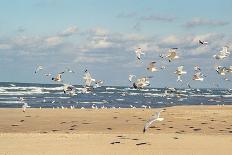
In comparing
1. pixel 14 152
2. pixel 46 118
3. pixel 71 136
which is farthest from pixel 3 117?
pixel 14 152

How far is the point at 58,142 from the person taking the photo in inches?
923

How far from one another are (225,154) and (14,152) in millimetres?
8046

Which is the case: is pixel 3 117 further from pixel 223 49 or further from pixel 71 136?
pixel 223 49

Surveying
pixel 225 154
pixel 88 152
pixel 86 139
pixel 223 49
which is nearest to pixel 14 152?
pixel 88 152

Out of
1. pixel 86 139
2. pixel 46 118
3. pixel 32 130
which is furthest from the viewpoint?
pixel 46 118

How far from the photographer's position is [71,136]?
25703 mm

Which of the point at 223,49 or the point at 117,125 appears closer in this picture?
the point at 223,49

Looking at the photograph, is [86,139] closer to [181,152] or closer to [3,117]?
[181,152]

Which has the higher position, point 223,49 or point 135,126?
point 223,49

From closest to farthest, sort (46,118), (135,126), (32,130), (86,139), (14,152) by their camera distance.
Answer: (14,152), (86,139), (32,130), (135,126), (46,118)

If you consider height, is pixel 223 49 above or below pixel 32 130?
above

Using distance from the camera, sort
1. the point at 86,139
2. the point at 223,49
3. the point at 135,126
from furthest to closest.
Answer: the point at 135,126
the point at 86,139
the point at 223,49

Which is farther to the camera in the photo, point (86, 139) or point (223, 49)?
point (86, 139)

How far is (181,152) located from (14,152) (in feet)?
20.9
